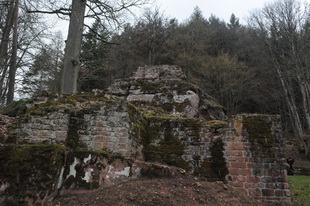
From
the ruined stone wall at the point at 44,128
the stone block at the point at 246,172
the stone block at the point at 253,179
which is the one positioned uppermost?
the ruined stone wall at the point at 44,128

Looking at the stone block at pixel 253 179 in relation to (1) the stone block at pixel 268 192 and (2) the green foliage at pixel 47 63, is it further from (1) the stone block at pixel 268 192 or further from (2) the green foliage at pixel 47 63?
(2) the green foliage at pixel 47 63

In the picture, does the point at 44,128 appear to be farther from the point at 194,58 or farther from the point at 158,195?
the point at 194,58

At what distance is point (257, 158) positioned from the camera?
5992 mm

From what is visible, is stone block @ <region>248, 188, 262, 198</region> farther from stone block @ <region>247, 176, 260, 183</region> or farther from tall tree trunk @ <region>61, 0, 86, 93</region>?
tall tree trunk @ <region>61, 0, 86, 93</region>

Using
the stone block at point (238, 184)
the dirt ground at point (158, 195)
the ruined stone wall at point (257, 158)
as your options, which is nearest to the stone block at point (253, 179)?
the ruined stone wall at point (257, 158)

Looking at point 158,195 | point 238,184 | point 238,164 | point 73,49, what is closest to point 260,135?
point 238,164

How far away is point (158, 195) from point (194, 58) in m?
20.8

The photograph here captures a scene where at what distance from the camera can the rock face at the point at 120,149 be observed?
413 cm

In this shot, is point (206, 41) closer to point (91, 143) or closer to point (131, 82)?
point (131, 82)

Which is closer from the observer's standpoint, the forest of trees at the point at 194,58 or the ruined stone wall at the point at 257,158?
the ruined stone wall at the point at 257,158

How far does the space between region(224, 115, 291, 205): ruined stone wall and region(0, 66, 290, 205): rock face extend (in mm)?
22

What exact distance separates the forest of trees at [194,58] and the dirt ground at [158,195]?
556 cm

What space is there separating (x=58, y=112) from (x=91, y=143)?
38.2 inches

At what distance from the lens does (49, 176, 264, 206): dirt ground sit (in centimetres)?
412
